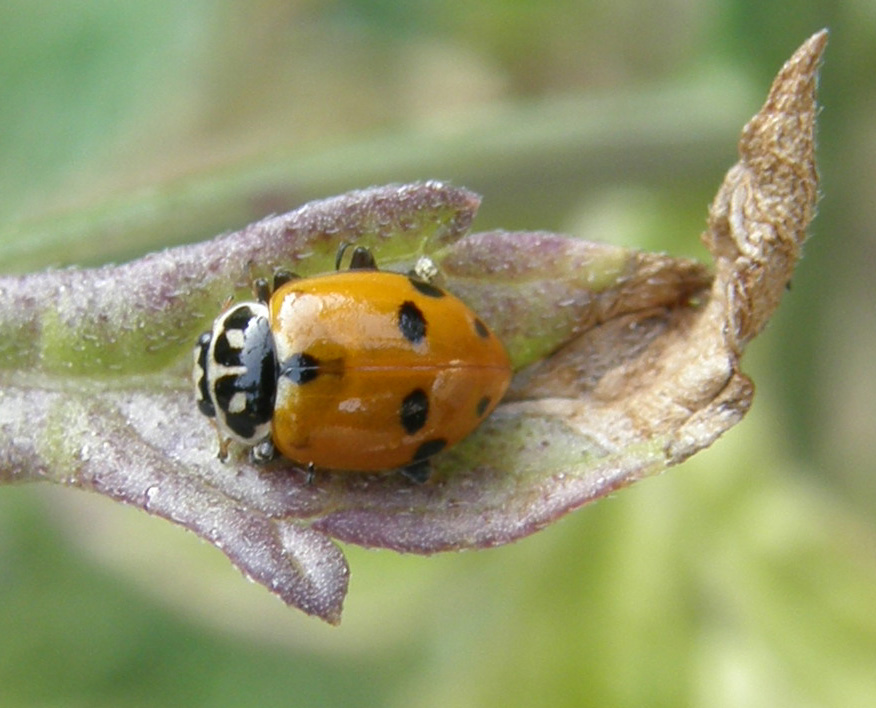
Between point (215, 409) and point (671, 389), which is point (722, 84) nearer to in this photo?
point (671, 389)

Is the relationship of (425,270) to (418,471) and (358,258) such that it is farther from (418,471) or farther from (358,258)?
(418,471)

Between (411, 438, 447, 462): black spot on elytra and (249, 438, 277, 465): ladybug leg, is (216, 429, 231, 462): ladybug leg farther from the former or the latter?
(411, 438, 447, 462): black spot on elytra

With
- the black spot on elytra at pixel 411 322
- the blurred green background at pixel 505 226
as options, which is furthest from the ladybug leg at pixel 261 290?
the blurred green background at pixel 505 226

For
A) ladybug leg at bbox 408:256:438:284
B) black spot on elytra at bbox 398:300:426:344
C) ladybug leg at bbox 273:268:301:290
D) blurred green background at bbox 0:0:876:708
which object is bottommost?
blurred green background at bbox 0:0:876:708

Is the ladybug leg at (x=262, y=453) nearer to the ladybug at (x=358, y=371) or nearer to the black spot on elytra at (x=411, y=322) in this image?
the ladybug at (x=358, y=371)

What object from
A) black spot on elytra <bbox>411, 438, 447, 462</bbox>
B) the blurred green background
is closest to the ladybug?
black spot on elytra <bbox>411, 438, 447, 462</bbox>

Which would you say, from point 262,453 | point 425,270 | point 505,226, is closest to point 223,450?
point 262,453

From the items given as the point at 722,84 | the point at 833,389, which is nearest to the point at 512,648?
the point at 833,389
